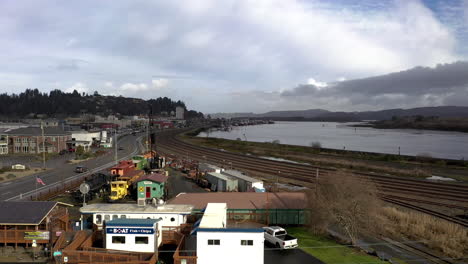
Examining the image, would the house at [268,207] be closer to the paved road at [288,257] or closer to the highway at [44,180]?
the paved road at [288,257]

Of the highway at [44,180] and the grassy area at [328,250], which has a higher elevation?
the highway at [44,180]

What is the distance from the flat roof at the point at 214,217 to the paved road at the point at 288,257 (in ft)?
8.62

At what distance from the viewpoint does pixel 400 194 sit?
31375 millimetres

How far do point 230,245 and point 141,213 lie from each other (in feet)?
18.8

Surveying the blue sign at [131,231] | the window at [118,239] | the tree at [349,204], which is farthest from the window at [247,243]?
the tree at [349,204]

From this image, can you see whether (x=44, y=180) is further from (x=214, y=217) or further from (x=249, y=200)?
(x=214, y=217)

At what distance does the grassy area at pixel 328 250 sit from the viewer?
15.2m

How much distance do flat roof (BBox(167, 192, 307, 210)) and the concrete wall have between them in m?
6.98

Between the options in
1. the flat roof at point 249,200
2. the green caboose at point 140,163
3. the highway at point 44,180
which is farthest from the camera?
the green caboose at point 140,163

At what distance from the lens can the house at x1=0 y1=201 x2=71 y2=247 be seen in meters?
16.2

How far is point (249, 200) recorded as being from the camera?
72.5 feet

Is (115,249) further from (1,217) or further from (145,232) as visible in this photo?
(1,217)

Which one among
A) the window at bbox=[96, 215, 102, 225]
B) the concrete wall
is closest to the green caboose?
the window at bbox=[96, 215, 102, 225]

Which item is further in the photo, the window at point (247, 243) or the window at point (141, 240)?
the window at point (141, 240)
